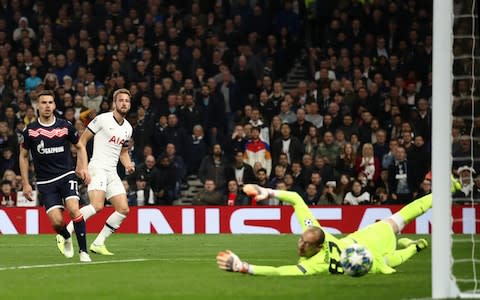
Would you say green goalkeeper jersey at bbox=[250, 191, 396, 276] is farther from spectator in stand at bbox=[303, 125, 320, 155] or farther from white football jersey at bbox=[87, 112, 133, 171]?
spectator in stand at bbox=[303, 125, 320, 155]

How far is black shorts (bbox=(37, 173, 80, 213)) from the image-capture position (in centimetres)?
1505

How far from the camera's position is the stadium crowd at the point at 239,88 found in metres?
23.9

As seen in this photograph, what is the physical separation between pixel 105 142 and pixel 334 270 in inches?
214

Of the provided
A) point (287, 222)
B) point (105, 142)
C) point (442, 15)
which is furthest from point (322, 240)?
point (287, 222)

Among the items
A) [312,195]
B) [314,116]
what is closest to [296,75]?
[314,116]

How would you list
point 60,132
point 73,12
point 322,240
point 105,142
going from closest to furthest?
point 322,240
point 60,132
point 105,142
point 73,12

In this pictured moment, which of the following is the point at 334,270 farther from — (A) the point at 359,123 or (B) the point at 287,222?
(A) the point at 359,123

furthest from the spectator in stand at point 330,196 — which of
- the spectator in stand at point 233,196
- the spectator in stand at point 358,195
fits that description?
the spectator in stand at point 233,196

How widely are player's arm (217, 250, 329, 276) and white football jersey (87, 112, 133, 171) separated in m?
5.11

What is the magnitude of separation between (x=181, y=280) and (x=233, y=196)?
11543 millimetres

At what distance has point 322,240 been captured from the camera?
38.9 ft

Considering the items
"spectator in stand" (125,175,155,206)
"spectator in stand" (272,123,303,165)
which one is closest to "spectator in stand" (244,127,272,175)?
"spectator in stand" (272,123,303,165)

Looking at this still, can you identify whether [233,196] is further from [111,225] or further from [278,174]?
[111,225]

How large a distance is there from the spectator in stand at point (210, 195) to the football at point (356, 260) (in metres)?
12.5
